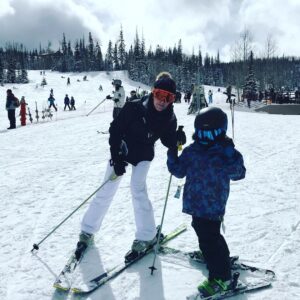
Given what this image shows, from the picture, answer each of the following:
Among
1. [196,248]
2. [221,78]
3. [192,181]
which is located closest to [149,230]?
[196,248]

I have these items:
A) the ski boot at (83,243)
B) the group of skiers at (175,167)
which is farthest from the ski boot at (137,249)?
the ski boot at (83,243)

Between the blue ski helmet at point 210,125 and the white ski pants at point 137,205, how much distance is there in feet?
2.96

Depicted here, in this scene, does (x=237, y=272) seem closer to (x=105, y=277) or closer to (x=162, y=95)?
(x=105, y=277)

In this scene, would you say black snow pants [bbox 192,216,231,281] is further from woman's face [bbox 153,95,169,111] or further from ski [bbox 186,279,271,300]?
woman's face [bbox 153,95,169,111]

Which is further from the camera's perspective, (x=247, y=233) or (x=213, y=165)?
(x=247, y=233)

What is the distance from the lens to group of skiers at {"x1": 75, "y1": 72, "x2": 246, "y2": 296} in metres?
2.85

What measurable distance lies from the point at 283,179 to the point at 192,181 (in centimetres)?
449

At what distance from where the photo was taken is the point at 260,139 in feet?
37.9

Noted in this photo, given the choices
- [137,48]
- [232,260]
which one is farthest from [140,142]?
[137,48]

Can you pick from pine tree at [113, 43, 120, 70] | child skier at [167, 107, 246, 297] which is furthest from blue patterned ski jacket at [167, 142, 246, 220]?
pine tree at [113, 43, 120, 70]

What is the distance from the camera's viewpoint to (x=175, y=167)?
301 centimetres

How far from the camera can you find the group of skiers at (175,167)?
2.85 metres

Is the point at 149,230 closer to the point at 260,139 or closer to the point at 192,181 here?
the point at 192,181

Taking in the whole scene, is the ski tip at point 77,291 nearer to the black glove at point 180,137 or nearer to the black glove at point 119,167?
the black glove at point 119,167
